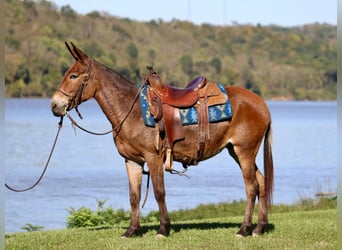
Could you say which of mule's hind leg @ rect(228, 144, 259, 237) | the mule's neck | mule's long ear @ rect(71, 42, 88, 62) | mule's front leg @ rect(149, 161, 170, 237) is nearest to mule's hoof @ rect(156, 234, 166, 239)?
mule's front leg @ rect(149, 161, 170, 237)

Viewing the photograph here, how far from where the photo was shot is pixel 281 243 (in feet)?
29.5

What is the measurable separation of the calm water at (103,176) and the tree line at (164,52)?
4408 cm

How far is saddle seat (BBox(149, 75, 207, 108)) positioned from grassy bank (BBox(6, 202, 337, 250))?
1.60m

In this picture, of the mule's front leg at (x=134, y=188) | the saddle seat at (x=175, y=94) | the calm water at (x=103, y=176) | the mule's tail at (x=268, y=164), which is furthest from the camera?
the calm water at (x=103, y=176)

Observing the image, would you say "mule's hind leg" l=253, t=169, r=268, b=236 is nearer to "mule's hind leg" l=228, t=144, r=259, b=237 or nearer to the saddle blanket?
"mule's hind leg" l=228, t=144, r=259, b=237

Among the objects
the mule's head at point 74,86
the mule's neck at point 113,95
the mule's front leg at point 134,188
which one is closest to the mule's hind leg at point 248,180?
the mule's front leg at point 134,188

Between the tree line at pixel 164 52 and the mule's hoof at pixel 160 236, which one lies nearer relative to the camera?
the mule's hoof at pixel 160 236

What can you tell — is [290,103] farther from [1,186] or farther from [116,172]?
[1,186]

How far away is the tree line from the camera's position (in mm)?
103688

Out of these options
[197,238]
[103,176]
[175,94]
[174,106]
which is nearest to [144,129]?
[174,106]

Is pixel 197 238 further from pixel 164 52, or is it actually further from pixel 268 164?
pixel 164 52

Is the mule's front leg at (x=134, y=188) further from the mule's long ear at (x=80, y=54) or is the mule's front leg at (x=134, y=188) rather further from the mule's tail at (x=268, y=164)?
the mule's tail at (x=268, y=164)

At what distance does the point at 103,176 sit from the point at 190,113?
2311cm

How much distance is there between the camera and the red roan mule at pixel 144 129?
9.16m
